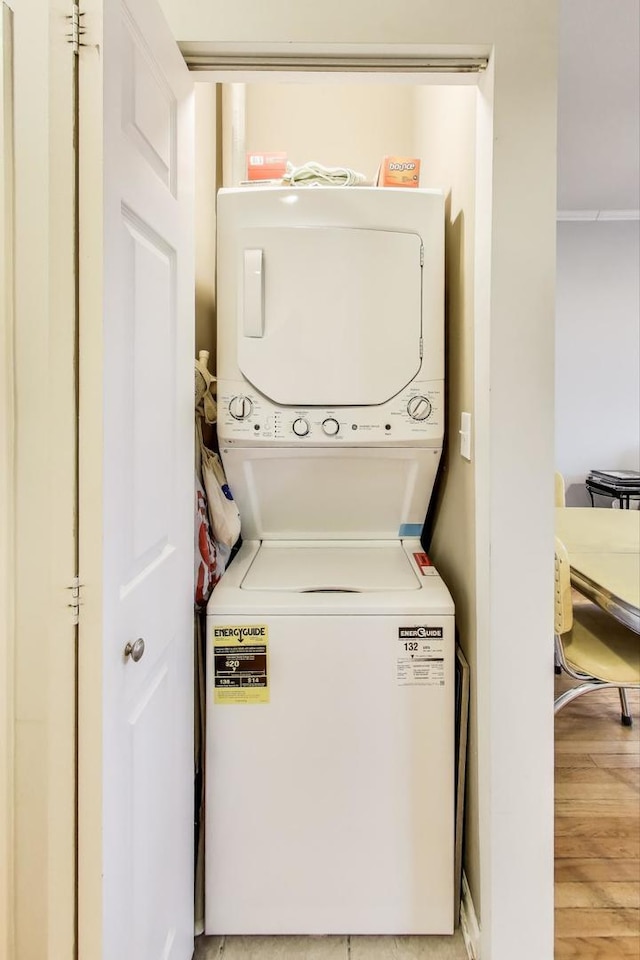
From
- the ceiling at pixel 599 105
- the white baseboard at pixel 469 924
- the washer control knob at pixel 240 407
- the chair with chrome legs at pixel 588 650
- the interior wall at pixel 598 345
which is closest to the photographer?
the white baseboard at pixel 469 924

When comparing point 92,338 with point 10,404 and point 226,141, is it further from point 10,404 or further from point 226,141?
point 226,141

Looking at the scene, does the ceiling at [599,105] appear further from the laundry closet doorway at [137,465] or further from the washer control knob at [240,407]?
the washer control knob at [240,407]

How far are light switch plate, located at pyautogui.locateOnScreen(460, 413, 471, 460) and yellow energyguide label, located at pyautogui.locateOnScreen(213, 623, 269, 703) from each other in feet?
2.19

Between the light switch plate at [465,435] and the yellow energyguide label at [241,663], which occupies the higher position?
the light switch plate at [465,435]

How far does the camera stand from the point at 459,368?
159 cm

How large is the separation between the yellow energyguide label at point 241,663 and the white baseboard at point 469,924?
74cm

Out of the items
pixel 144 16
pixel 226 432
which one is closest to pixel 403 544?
pixel 226 432

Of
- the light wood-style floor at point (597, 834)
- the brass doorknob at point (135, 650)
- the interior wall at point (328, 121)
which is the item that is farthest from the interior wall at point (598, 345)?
the brass doorknob at point (135, 650)

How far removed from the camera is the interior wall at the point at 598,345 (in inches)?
185

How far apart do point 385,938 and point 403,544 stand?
1.04m

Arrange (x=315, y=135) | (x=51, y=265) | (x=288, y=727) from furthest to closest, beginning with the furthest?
(x=315, y=135) < (x=288, y=727) < (x=51, y=265)

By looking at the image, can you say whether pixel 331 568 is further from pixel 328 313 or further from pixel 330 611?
pixel 328 313

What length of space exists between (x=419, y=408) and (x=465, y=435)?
0.63ft

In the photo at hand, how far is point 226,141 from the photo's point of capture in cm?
194
